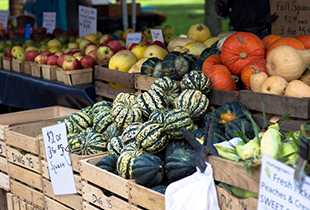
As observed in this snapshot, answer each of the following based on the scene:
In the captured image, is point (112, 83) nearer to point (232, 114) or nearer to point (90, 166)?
point (90, 166)

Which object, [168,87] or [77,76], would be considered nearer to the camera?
[168,87]

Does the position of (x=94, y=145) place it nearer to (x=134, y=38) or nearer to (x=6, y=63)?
(x=134, y=38)

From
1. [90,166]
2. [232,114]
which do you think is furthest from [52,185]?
[232,114]

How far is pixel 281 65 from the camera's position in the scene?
232cm

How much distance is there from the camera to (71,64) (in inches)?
162

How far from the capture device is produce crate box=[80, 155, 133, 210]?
2296mm

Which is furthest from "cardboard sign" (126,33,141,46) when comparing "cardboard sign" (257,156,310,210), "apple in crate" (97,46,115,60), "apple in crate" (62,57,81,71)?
"cardboard sign" (257,156,310,210)

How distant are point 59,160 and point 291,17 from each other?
2.57 metres

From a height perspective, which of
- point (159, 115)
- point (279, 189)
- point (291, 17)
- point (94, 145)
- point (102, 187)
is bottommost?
point (102, 187)

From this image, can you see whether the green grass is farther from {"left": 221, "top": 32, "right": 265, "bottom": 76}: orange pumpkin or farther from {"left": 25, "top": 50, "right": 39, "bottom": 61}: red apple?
{"left": 221, "top": 32, "right": 265, "bottom": 76}: orange pumpkin

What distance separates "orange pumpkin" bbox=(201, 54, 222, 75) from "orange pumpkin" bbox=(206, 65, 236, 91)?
0.16 m

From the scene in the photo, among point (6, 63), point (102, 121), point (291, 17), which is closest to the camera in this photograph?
point (102, 121)

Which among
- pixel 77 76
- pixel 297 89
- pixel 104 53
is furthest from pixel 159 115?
pixel 104 53

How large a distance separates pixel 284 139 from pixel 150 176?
812 mm
